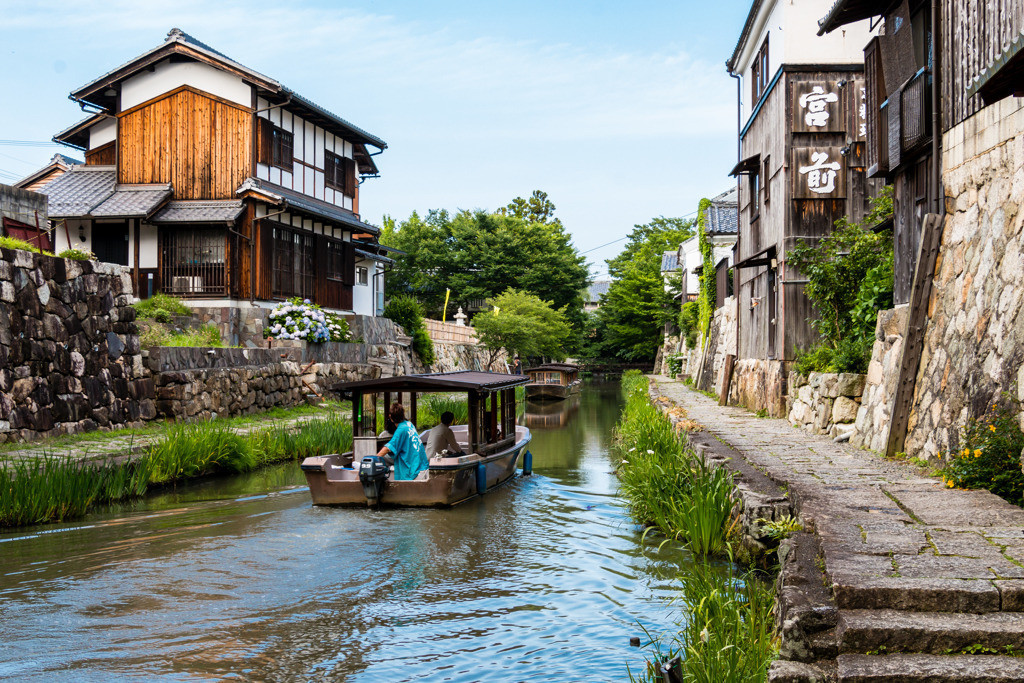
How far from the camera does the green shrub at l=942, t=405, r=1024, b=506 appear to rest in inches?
284

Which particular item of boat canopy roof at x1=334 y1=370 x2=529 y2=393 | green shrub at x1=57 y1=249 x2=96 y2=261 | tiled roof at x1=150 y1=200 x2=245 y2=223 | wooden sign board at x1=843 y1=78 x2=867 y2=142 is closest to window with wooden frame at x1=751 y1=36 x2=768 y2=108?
wooden sign board at x1=843 y1=78 x2=867 y2=142

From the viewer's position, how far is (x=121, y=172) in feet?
83.0

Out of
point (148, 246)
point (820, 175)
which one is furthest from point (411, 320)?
point (820, 175)

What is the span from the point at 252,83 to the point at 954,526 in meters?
23.0

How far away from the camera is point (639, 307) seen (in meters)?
56.0

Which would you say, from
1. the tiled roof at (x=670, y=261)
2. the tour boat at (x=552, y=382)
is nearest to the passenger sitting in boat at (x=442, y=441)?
the tour boat at (x=552, y=382)

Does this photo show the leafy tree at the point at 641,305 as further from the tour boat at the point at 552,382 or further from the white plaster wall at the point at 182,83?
→ the white plaster wall at the point at 182,83

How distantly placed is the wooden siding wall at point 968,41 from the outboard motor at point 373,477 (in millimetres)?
8473

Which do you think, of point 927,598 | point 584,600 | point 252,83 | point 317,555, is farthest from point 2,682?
point 252,83

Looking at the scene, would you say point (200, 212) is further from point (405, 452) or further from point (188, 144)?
point (405, 452)

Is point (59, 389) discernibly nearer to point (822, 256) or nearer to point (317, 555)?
point (317, 555)

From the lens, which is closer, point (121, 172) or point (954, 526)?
point (954, 526)

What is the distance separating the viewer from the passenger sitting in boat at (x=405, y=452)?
11.9 meters

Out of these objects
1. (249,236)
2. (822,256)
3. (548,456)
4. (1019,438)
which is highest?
(249,236)
